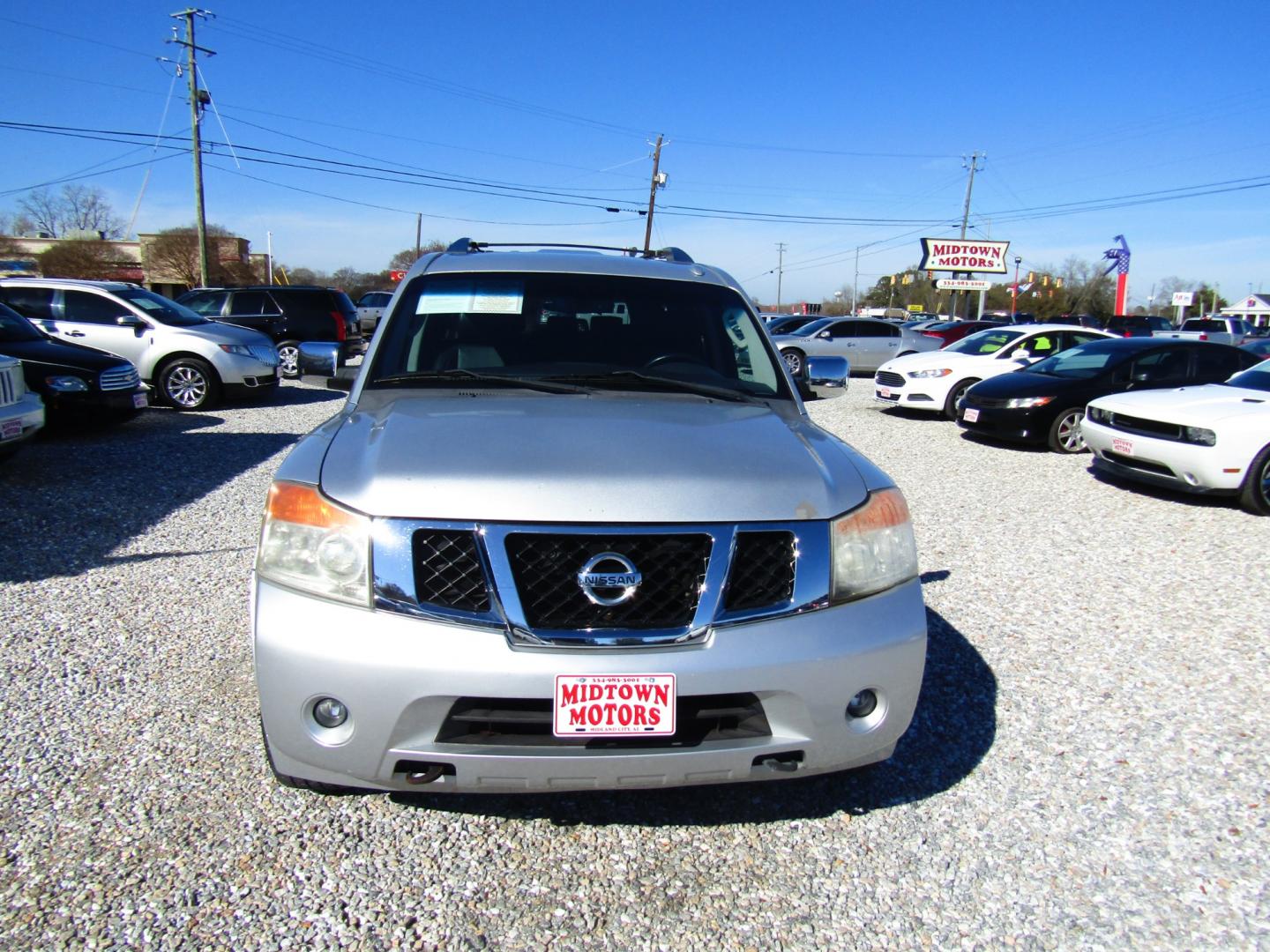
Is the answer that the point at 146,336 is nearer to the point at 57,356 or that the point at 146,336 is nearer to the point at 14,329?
the point at 14,329

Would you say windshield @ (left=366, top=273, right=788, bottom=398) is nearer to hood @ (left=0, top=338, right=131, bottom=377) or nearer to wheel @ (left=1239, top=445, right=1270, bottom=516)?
wheel @ (left=1239, top=445, right=1270, bottom=516)

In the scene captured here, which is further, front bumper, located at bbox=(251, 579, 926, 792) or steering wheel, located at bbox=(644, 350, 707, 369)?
steering wheel, located at bbox=(644, 350, 707, 369)

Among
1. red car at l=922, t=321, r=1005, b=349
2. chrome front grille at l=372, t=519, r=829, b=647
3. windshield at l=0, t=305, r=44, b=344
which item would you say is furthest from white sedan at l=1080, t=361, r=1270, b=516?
red car at l=922, t=321, r=1005, b=349

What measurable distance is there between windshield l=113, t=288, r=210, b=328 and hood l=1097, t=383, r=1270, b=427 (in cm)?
1237

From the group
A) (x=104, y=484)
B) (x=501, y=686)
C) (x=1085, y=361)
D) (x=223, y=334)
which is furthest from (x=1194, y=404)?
(x=223, y=334)

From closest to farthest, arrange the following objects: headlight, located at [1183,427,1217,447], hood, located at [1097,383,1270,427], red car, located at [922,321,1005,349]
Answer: headlight, located at [1183,427,1217,447] < hood, located at [1097,383,1270,427] < red car, located at [922,321,1005,349]

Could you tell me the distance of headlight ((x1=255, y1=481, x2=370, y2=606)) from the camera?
2.21 meters

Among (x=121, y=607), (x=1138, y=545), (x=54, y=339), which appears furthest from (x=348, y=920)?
(x=54, y=339)

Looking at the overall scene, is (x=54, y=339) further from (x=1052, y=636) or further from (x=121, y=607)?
(x=1052, y=636)

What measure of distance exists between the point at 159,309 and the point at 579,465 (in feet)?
41.9

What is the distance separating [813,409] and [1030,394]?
4803 mm

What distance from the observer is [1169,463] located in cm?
763

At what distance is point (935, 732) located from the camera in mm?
3277

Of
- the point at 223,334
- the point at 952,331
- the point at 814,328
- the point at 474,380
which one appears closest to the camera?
the point at 474,380
